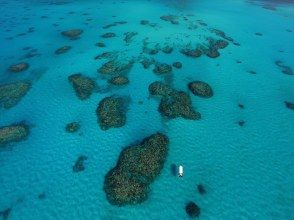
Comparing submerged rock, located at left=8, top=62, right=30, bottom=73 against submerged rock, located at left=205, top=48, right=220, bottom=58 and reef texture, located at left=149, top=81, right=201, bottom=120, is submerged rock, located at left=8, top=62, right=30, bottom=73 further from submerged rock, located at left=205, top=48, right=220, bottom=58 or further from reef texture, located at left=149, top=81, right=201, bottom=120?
submerged rock, located at left=205, top=48, right=220, bottom=58

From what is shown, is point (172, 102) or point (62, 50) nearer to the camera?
point (172, 102)

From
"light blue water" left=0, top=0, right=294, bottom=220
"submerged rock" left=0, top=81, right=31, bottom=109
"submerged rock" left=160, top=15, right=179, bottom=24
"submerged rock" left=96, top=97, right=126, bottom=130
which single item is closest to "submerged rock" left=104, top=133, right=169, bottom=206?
"light blue water" left=0, top=0, right=294, bottom=220

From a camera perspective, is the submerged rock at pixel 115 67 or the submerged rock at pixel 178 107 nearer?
the submerged rock at pixel 178 107

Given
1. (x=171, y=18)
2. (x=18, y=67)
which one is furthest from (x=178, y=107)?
(x=171, y=18)

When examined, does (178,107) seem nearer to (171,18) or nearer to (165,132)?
(165,132)

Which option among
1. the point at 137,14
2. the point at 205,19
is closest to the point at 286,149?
the point at 205,19

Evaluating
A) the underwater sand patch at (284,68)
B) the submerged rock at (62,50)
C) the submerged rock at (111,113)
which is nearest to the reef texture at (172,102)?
the submerged rock at (111,113)

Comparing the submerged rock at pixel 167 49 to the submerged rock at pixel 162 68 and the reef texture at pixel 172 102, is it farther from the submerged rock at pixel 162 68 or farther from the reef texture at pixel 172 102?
the reef texture at pixel 172 102
